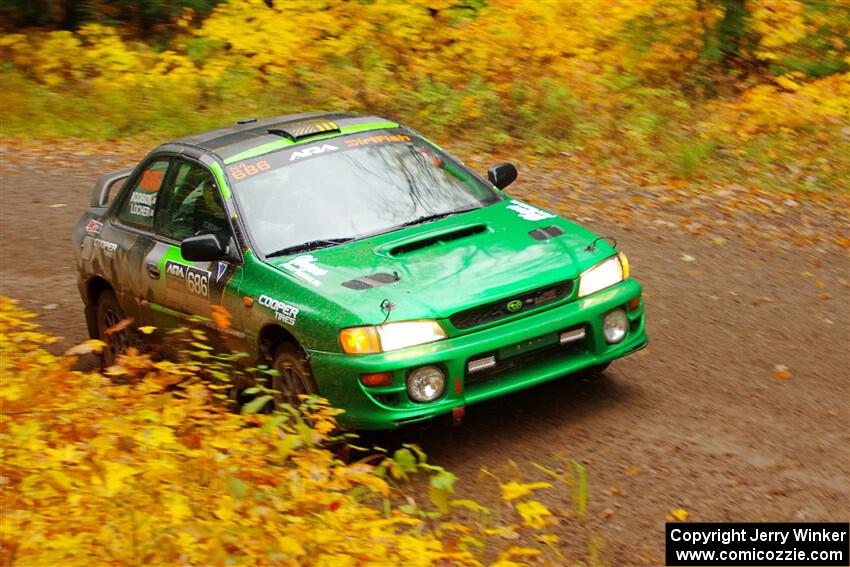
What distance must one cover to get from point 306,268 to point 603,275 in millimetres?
1737

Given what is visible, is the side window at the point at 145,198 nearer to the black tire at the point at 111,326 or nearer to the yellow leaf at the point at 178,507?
the black tire at the point at 111,326

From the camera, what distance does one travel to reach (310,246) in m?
→ 6.84

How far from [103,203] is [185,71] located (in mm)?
8731

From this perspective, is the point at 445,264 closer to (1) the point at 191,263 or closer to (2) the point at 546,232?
(2) the point at 546,232

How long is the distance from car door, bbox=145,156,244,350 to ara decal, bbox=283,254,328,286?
→ 38 cm

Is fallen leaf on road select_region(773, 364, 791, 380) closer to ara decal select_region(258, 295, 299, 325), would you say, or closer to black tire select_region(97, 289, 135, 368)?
ara decal select_region(258, 295, 299, 325)

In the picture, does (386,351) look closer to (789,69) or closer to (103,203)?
(103,203)

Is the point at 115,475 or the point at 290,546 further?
the point at 115,475

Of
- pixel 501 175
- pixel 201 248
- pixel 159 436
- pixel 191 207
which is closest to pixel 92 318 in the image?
pixel 191 207

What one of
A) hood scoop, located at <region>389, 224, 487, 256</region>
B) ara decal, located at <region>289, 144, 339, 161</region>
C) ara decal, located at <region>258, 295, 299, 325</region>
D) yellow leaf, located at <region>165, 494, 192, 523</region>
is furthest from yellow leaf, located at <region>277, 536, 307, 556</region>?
ara decal, located at <region>289, 144, 339, 161</region>

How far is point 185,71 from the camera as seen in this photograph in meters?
17.2

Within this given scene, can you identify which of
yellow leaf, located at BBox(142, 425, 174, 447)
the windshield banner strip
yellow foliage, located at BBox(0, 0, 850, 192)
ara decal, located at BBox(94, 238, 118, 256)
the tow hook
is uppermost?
the windshield banner strip

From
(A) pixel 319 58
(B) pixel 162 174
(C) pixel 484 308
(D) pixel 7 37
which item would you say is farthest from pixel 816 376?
(D) pixel 7 37

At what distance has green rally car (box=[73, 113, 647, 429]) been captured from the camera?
19.8 feet
